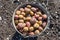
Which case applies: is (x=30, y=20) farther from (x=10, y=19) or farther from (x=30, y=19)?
(x=10, y=19)

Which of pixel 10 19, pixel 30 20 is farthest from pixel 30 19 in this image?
pixel 10 19

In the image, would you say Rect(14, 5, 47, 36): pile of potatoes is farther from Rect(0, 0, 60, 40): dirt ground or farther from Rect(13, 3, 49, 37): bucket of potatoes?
Rect(0, 0, 60, 40): dirt ground

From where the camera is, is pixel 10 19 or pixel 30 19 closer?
pixel 30 19

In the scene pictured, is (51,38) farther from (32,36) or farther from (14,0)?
(14,0)

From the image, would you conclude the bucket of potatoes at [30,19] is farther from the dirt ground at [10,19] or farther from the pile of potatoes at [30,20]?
the dirt ground at [10,19]

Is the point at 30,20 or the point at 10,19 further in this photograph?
the point at 10,19

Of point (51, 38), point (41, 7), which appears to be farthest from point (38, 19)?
point (51, 38)
